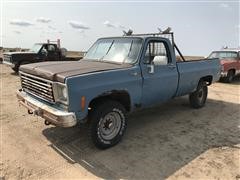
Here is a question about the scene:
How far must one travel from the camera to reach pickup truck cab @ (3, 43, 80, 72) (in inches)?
567

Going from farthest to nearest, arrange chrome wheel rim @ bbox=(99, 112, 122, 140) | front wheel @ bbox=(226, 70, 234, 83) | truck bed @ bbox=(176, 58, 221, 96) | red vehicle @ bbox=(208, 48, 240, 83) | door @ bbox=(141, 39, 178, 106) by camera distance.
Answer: front wheel @ bbox=(226, 70, 234, 83)
red vehicle @ bbox=(208, 48, 240, 83)
truck bed @ bbox=(176, 58, 221, 96)
door @ bbox=(141, 39, 178, 106)
chrome wheel rim @ bbox=(99, 112, 122, 140)

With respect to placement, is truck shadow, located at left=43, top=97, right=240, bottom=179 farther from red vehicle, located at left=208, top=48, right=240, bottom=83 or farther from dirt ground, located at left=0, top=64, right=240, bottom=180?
red vehicle, located at left=208, top=48, right=240, bottom=83

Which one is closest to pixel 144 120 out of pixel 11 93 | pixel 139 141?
pixel 139 141

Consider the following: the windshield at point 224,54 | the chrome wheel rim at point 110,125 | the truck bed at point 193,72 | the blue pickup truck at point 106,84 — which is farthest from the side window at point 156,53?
the windshield at point 224,54

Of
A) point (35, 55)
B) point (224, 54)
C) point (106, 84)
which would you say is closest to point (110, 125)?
point (106, 84)

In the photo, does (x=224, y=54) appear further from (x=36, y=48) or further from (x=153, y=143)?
(x=36, y=48)

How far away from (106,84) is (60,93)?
787 millimetres

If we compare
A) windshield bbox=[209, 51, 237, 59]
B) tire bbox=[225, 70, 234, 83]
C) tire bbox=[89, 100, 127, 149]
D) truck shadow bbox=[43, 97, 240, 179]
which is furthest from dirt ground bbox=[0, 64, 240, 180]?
windshield bbox=[209, 51, 237, 59]

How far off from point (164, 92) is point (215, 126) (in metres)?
1.51

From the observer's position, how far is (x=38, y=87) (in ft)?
15.5

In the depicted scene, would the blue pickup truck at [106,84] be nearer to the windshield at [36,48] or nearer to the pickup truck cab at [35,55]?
the pickup truck cab at [35,55]

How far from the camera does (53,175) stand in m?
3.86

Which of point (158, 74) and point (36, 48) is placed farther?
point (36, 48)

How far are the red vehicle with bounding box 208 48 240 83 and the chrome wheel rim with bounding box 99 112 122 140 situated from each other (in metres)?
9.31
